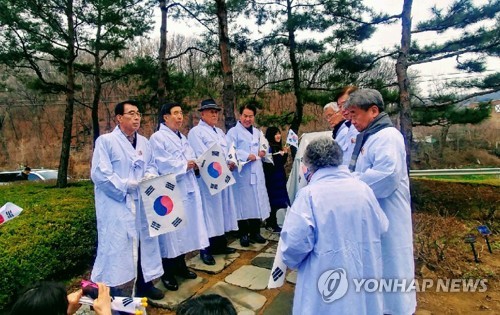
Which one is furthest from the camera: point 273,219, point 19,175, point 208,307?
point 19,175

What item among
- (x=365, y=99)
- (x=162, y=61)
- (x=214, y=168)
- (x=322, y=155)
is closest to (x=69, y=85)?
(x=162, y=61)

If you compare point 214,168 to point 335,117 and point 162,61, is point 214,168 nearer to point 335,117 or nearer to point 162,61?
point 335,117

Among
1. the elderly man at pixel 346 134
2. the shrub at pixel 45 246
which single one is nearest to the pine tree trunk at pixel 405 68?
the elderly man at pixel 346 134

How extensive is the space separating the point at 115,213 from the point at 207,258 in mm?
1520

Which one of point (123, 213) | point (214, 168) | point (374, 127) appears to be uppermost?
point (374, 127)

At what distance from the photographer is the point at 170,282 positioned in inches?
139

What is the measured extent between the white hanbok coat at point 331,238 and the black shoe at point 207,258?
2.31 meters

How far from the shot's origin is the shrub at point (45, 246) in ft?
10.8

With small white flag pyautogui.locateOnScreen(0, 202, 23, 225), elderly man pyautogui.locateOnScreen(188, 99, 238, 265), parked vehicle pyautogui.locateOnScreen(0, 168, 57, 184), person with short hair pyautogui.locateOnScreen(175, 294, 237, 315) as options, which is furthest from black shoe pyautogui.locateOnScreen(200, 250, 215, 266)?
parked vehicle pyautogui.locateOnScreen(0, 168, 57, 184)

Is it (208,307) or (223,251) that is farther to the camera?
(223,251)

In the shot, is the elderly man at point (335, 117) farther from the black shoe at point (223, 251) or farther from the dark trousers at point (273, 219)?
the dark trousers at point (273, 219)

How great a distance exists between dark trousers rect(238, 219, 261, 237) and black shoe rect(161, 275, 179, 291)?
5.38 ft

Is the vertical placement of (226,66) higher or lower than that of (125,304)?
higher

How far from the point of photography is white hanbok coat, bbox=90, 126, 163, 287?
302cm
